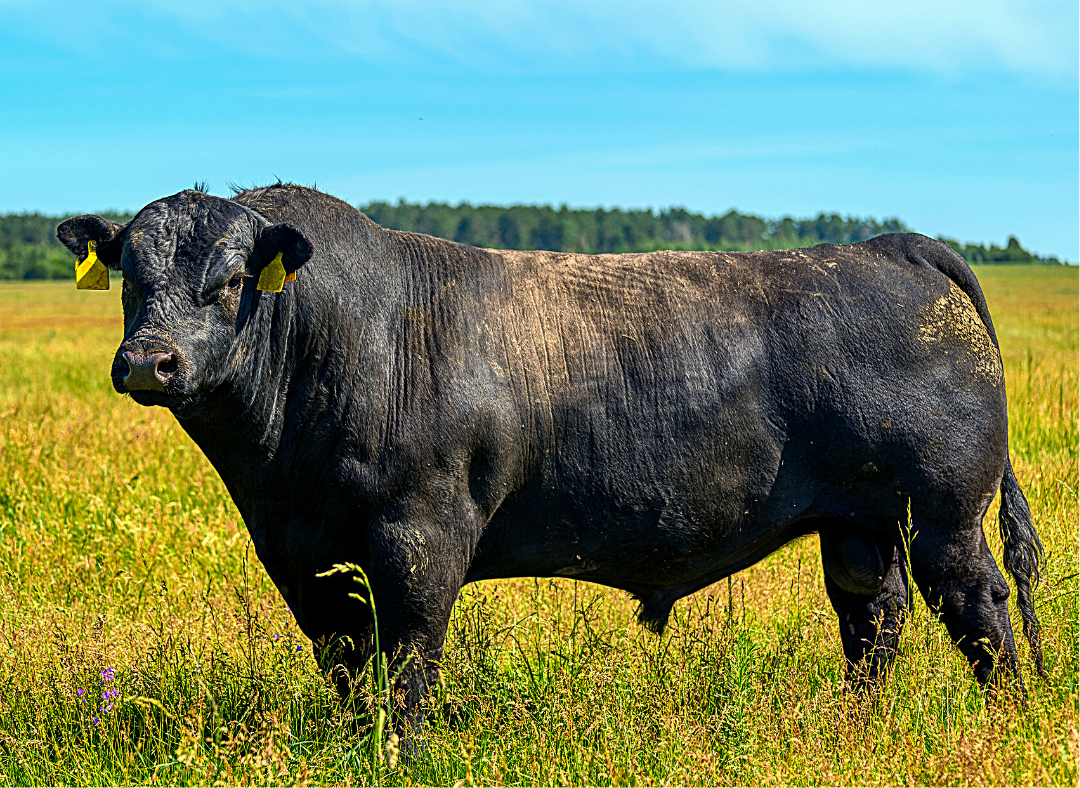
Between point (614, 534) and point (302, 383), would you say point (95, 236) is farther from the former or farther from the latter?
point (614, 534)

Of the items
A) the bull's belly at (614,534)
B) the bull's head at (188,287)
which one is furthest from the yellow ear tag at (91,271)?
the bull's belly at (614,534)

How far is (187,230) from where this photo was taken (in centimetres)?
359

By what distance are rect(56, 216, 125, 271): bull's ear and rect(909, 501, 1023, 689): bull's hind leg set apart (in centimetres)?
354

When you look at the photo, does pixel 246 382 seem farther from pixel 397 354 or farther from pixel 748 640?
pixel 748 640

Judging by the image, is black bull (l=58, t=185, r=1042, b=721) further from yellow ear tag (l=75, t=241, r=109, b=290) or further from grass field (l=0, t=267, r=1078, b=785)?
grass field (l=0, t=267, r=1078, b=785)

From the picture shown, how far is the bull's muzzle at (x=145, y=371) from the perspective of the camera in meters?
3.30

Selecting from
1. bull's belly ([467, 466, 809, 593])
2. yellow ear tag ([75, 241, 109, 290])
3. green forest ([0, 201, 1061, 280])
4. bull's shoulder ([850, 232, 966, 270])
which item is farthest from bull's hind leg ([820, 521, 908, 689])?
green forest ([0, 201, 1061, 280])

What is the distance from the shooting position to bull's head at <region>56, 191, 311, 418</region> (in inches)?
133

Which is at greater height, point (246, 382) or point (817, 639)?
point (246, 382)

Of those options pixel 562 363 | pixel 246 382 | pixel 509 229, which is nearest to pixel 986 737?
pixel 562 363

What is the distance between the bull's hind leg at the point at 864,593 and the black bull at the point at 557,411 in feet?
0.06

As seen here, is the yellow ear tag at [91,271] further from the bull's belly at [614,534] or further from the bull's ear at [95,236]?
the bull's belly at [614,534]

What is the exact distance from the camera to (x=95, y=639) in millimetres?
4668

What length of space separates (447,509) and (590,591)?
2.38m
